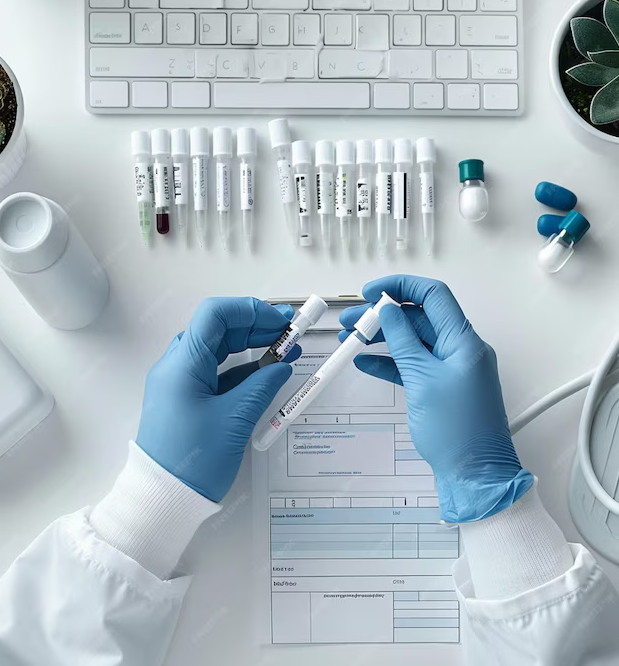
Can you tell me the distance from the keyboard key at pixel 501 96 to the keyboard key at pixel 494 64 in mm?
11

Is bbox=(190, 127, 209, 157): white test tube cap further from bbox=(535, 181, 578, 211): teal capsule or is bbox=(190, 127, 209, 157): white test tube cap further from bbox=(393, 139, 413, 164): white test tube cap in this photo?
bbox=(535, 181, 578, 211): teal capsule

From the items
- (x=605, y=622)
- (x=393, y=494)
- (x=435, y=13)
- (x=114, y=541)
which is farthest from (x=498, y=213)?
(x=114, y=541)

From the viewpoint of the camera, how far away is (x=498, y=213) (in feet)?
3.12

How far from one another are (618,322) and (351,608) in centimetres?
49

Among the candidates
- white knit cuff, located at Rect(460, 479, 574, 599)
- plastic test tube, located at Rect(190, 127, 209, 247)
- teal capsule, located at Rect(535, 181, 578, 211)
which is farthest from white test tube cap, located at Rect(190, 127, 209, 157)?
white knit cuff, located at Rect(460, 479, 574, 599)

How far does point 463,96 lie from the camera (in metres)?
0.94

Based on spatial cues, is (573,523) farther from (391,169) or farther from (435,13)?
(435,13)

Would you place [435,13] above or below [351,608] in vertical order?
above

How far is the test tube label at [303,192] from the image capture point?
0.93 m

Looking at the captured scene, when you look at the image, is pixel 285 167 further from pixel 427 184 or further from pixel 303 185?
pixel 427 184

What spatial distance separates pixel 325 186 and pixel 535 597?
53cm

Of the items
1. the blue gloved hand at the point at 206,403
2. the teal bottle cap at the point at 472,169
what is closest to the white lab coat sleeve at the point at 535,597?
the blue gloved hand at the point at 206,403

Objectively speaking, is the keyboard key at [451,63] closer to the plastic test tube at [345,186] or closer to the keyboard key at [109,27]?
the plastic test tube at [345,186]

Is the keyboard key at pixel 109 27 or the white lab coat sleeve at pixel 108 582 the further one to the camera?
the keyboard key at pixel 109 27
